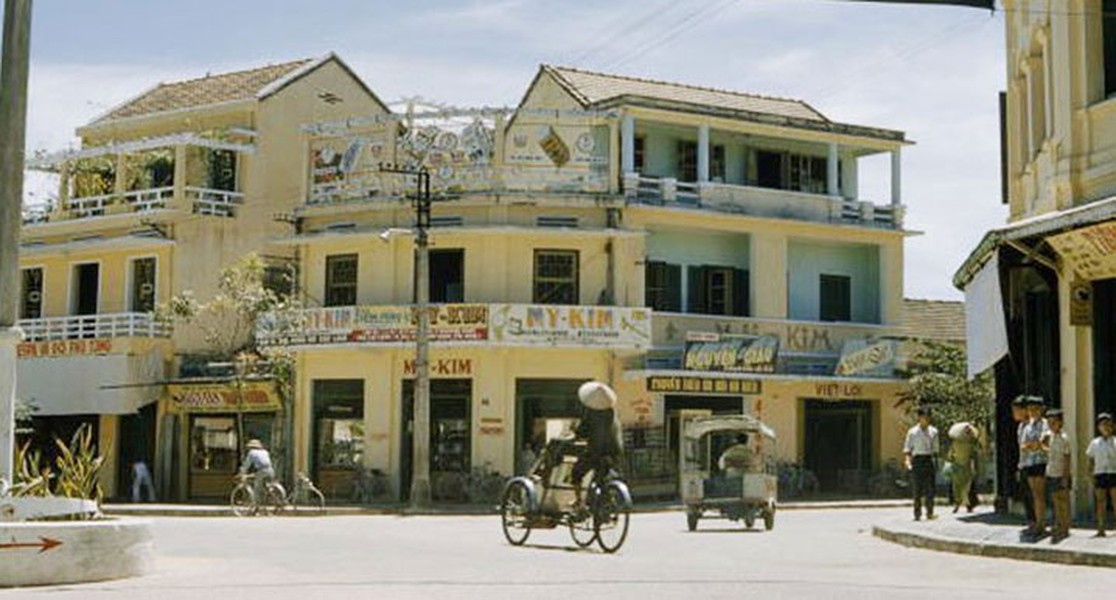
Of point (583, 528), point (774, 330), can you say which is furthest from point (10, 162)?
point (774, 330)

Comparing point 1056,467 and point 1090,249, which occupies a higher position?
point 1090,249

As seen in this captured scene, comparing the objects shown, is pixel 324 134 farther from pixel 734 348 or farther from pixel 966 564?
pixel 966 564

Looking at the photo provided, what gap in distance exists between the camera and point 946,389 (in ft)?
140

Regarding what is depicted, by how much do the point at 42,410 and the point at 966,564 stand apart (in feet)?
116

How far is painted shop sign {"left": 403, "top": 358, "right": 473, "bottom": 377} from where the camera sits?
40.9 metres

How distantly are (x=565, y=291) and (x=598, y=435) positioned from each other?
2180cm

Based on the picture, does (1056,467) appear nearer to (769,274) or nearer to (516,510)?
(516,510)

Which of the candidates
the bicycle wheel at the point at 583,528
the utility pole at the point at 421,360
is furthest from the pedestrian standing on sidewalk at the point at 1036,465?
the utility pole at the point at 421,360

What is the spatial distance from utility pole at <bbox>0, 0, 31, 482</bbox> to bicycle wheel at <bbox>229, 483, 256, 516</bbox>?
62.3ft

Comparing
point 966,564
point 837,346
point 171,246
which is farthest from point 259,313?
point 966,564

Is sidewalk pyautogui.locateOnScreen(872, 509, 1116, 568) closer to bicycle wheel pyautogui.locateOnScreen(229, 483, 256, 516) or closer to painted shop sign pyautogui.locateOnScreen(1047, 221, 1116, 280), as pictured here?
painted shop sign pyautogui.locateOnScreen(1047, 221, 1116, 280)

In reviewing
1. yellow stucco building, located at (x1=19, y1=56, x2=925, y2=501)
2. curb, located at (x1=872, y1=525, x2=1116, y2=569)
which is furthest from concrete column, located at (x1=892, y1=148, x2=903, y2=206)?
curb, located at (x1=872, y1=525, x2=1116, y2=569)

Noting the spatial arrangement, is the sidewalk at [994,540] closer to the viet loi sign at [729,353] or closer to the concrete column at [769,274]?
the viet loi sign at [729,353]

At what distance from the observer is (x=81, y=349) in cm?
4697
